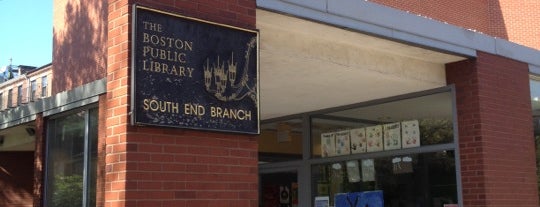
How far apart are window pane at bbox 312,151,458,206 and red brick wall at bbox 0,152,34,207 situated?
7049 mm

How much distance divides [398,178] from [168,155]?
16.3 ft

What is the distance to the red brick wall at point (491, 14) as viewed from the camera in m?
14.0

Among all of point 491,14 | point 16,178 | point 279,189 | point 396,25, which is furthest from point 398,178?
point 16,178

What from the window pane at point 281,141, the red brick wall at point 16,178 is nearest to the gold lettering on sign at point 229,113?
the window pane at point 281,141

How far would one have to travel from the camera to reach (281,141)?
11117 mm

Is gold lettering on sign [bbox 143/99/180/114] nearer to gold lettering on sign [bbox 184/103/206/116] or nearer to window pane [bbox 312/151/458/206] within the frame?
gold lettering on sign [bbox 184/103/206/116]

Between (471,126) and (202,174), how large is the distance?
4299 mm

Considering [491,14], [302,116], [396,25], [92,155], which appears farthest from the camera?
[491,14]

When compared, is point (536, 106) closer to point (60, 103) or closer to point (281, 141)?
point (281, 141)

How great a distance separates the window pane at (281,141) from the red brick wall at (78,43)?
13.4ft

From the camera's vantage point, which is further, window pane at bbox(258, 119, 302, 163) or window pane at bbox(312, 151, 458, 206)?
window pane at bbox(258, 119, 302, 163)

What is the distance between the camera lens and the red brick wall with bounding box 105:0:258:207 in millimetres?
4781

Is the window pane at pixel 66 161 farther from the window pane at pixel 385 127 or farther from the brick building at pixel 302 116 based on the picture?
the window pane at pixel 385 127

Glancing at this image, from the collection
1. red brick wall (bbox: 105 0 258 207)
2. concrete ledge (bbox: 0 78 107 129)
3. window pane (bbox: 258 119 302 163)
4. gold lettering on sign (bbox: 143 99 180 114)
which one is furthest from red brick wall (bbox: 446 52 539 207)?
concrete ledge (bbox: 0 78 107 129)
